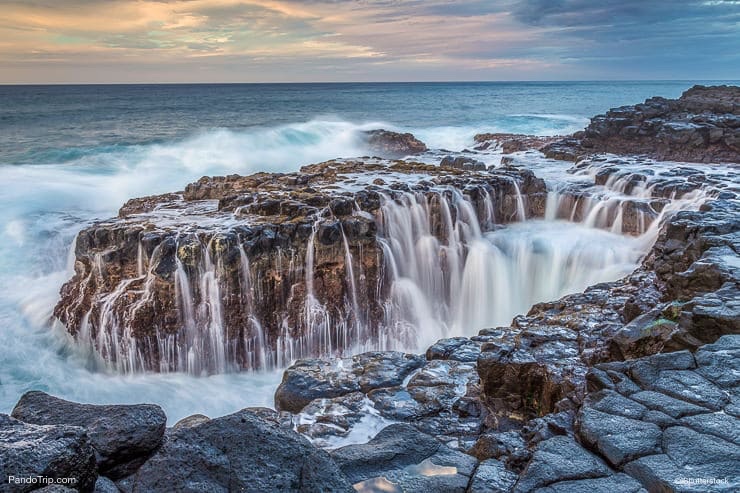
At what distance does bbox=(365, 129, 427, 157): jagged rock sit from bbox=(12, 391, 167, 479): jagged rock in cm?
2569

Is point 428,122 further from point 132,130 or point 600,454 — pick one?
point 600,454

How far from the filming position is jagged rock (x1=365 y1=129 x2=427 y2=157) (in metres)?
29.2

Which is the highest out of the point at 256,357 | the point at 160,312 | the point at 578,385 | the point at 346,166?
the point at 346,166

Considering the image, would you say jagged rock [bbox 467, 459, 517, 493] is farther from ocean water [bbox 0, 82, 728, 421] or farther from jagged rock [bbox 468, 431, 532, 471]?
ocean water [bbox 0, 82, 728, 421]

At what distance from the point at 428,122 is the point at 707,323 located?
49.5 metres

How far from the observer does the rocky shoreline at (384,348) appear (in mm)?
3646

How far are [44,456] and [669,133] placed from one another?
2434 centimetres

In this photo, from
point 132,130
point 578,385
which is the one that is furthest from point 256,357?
point 132,130

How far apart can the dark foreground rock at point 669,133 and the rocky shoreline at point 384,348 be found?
2.58 m

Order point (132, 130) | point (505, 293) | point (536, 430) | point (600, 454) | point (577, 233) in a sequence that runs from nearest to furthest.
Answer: point (600, 454), point (536, 430), point (505, 293), point (577, 233), point (132, 130)

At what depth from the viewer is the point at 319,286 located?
12.1 metres

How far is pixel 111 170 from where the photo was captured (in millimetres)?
27250

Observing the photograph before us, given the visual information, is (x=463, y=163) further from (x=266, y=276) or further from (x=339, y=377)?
(x=339, y=377)

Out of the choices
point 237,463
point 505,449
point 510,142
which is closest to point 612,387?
point 505,449
